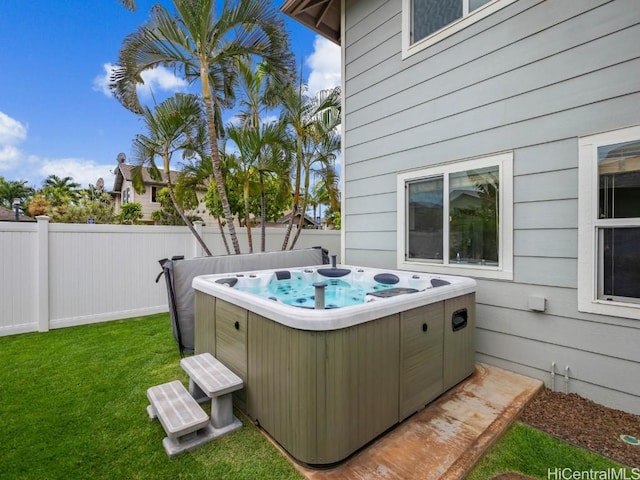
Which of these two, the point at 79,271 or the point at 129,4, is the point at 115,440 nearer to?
the point at 79,271

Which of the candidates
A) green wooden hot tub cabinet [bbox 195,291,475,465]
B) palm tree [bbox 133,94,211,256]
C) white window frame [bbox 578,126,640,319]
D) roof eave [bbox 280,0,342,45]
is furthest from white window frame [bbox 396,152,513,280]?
palm tree [bbox 133,94,211,256]

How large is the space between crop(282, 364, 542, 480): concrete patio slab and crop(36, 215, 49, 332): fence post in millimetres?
4719

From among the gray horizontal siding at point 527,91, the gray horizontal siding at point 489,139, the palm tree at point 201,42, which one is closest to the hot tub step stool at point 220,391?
the gray horizontal siding at point 489,139

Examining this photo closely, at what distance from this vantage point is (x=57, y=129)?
20719mm

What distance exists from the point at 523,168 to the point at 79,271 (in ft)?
19.9

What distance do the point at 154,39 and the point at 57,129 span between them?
2279 centimetres

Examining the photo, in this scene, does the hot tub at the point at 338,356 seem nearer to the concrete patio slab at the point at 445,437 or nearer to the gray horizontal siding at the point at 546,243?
the concrete patio slab at the point at 445,437

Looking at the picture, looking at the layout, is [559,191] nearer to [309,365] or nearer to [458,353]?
[458,353]

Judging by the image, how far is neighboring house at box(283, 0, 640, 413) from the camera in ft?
7.75

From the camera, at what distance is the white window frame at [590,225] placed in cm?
238

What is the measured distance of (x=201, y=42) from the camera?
4520 mm

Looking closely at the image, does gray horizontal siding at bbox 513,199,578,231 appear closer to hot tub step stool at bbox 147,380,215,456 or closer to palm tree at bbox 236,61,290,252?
hot tub step stool at bbox 147,380,215,456

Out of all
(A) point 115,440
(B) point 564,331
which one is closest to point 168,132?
(A) point 115,440

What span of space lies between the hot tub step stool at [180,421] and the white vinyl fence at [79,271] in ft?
11.6
